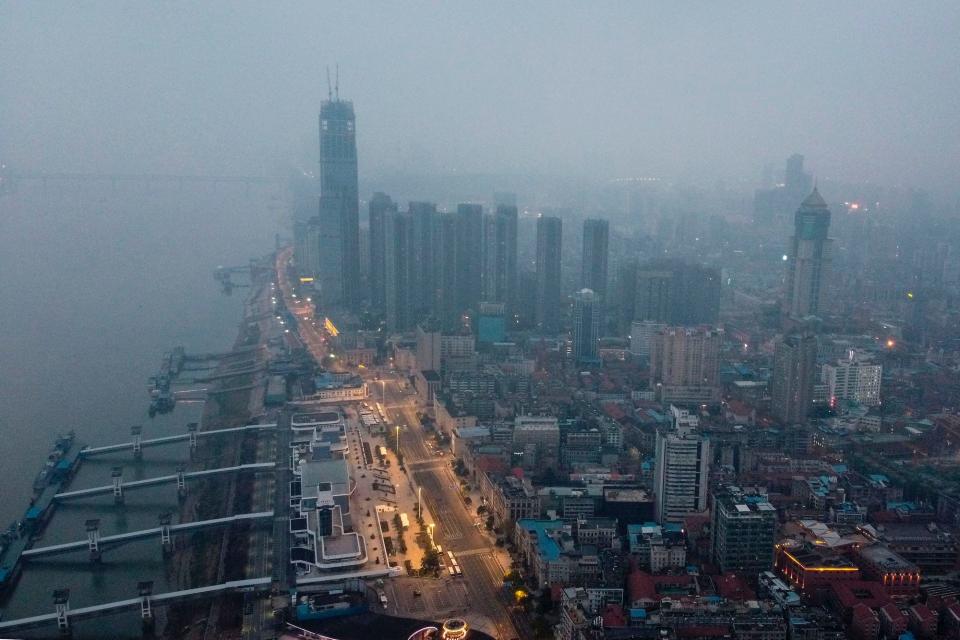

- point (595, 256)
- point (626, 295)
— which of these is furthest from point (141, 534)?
point (595, 256)

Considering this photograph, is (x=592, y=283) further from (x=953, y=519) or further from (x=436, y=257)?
(x=953, y=519)

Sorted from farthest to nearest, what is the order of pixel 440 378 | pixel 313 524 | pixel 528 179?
1. pixel 528 179
2. pixel 440 378
3. pixel 313 524

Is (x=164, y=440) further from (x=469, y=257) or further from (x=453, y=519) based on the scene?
(x=469, y=257)

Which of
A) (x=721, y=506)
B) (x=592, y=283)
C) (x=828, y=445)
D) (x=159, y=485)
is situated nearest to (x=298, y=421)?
(x=159, y=485)

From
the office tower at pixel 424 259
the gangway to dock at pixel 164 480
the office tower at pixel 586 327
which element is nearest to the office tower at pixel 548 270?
the office tower at pixel 424 259

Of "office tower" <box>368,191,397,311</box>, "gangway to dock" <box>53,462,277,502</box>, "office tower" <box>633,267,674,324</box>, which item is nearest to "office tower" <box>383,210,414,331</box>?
"office tower" <box>368,191,397,311</box>

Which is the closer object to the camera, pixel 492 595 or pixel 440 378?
pixel 492 595
